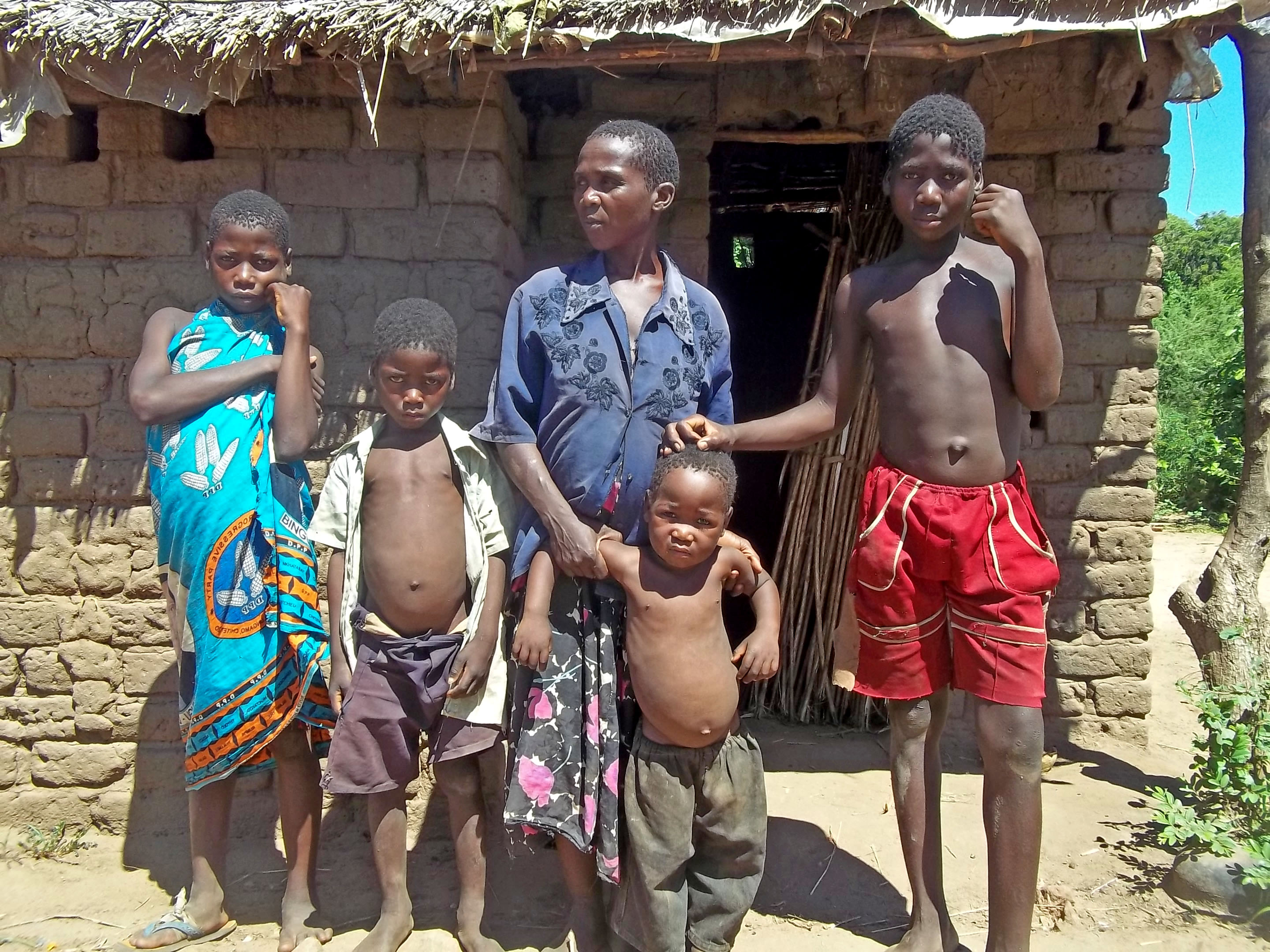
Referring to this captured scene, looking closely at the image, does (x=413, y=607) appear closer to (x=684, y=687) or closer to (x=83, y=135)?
(x=684, y=687)

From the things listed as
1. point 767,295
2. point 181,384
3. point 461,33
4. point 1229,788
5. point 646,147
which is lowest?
point 1229,788

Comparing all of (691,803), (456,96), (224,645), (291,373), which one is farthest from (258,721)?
(456,96)

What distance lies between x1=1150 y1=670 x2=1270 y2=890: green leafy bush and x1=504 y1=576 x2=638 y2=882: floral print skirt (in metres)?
1.77

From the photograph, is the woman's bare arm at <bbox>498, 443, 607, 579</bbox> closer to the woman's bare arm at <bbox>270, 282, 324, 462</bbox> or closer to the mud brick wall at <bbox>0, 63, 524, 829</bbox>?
the woman's bare arm at <bbox>270, 282, 324, 462</bbox>

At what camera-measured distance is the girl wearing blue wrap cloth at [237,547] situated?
8.23 feet

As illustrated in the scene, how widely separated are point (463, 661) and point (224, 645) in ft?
2.27

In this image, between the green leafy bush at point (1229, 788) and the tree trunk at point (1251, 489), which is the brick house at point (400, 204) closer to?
the tree trunk at point (1251, 489)

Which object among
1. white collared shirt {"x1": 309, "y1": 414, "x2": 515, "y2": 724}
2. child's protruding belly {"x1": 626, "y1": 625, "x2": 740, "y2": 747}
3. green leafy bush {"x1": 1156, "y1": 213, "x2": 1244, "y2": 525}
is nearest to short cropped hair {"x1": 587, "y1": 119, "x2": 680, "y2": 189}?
white collared shirt {"x1": 309, "y1": 414, "x2": 515, "y2": 724}

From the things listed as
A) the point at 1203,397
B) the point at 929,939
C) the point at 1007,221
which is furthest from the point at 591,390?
the point at 1203,397

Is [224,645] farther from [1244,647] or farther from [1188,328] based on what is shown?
[1188,328]

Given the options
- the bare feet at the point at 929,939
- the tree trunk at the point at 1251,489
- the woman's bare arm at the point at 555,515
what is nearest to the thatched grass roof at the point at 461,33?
the tree trunk at the point at 1251,489

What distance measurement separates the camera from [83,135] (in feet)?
10.5

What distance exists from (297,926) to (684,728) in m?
1.30

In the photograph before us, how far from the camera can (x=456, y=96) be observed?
3109 mm
